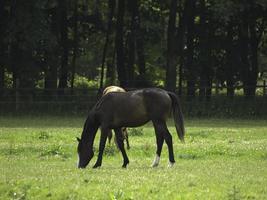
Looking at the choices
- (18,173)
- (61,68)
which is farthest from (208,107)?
(18,173)

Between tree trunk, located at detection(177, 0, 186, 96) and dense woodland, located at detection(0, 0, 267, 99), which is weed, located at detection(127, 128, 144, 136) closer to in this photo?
dense woodland, located at detection(0, 0, 267, 99)

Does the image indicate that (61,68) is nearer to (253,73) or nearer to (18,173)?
(253,73)

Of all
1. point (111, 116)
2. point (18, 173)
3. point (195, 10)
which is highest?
point (195, 10)

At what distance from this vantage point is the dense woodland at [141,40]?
42781 millimetres

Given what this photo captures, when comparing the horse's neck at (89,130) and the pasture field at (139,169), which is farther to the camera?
the horse's neck at (89,130)

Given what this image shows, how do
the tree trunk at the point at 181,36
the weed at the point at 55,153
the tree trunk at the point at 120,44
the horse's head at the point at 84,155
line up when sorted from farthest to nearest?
the tree trunk at the point at 120,44, the tree trunk at the point at 181,36, the weed at the point at 55,153, the horse's head at the point at 84,155

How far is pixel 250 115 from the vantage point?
4244cm

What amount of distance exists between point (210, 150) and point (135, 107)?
4.19 meters

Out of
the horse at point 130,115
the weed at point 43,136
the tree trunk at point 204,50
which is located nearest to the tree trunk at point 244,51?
the tree trunk at point 204,50

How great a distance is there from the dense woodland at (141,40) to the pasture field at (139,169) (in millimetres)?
14828

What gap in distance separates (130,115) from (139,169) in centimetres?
161

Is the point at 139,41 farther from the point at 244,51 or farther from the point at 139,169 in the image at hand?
the point at 139,169

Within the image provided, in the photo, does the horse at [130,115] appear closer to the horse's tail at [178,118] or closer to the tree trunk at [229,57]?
the horse's tail at [178,118]

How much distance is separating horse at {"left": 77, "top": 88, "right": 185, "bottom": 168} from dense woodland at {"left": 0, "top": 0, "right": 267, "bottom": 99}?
77.5 ft
